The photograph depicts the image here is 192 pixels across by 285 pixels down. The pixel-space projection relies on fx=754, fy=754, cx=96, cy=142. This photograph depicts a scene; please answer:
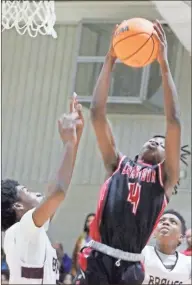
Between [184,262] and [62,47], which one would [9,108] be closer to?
[62,47]

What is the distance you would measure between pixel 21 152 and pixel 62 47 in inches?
69.0

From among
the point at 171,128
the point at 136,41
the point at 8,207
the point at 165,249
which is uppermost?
the point at 136,41

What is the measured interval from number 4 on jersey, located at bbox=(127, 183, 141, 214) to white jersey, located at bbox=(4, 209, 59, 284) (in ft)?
2.27

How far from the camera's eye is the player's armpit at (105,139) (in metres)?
3.75

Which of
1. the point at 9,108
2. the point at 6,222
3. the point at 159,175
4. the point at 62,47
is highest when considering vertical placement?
the point at 62,47

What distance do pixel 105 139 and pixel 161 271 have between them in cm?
185

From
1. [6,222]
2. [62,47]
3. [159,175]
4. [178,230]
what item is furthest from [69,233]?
[159,175]

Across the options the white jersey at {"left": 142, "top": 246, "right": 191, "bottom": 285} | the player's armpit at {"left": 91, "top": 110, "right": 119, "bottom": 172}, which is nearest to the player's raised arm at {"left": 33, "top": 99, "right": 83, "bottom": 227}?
the player's armpit at {"left": 91, "top": 110, "right": 119, "bottom": 172}

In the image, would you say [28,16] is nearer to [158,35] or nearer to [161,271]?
[161,271]

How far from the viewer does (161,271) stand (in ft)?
17.4

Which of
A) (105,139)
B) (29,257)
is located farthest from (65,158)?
(29,257)

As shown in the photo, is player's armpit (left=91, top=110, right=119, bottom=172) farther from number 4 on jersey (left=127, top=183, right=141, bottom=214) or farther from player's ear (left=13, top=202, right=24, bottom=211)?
player's ear (left=13, top=202, right=24, bottom=211)

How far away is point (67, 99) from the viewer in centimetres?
1151

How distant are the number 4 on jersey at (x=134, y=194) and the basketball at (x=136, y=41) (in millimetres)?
654
